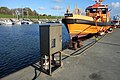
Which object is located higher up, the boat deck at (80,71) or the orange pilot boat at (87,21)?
the orange pilot boat at (87,21)

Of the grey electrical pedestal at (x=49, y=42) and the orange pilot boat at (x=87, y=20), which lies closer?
the grey electrical pedestal at (x=49, y=42)

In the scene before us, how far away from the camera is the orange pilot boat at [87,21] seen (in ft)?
57.5

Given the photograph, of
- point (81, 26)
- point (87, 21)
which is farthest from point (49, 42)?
point (87, 21)

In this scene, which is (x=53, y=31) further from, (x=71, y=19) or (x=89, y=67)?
(x=71, y=19)

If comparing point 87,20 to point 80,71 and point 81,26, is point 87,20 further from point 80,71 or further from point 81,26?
point 80,71

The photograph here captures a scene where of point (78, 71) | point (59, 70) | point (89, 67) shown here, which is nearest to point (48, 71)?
point (59, 70)

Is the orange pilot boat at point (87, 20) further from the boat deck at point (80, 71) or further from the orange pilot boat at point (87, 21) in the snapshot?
the boat deck at point (80, 71)

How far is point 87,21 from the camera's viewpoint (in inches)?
744

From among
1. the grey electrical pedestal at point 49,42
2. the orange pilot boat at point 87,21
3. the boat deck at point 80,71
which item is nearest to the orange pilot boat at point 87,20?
the orange pilot boat at point 87,21

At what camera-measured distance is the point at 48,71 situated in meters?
6.38

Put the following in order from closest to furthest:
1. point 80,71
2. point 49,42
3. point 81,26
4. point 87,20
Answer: point 49,42, point 80,71, point 81,26, point 87,20

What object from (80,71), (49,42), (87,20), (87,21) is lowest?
(80,71)

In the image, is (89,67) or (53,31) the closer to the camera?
(53,31)

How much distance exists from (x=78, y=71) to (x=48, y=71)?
136cm
